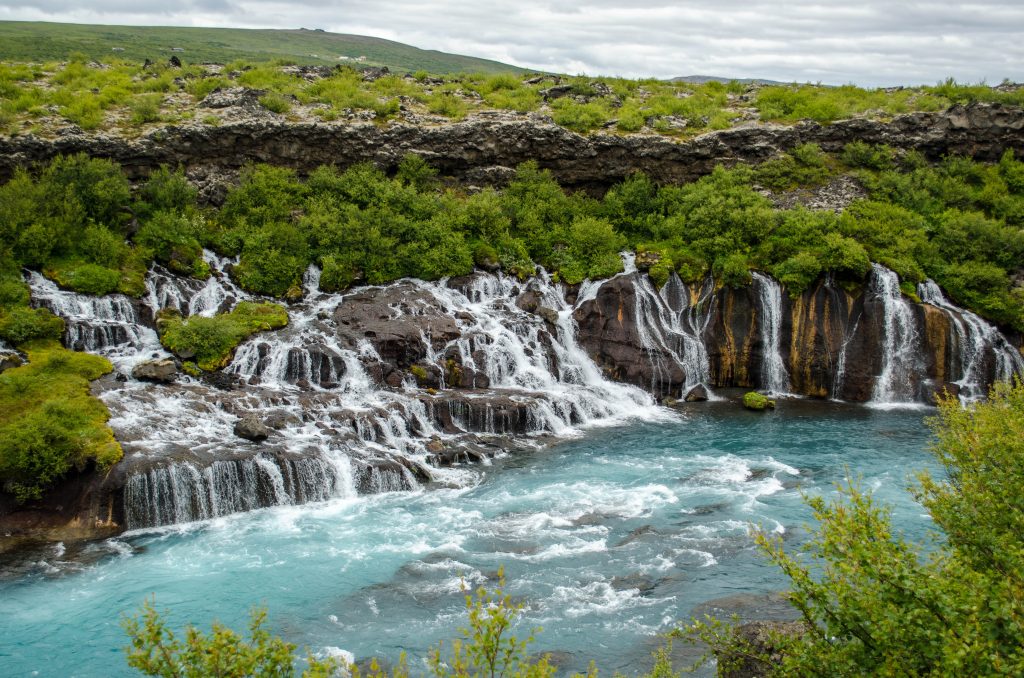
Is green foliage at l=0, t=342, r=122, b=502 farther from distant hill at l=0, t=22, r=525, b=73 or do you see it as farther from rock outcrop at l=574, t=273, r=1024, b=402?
distant hill at l=0, t=22, r=525, b=73

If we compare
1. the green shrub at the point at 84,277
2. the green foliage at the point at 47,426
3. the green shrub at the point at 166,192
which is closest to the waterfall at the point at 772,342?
the green foliage at the point at 47,426

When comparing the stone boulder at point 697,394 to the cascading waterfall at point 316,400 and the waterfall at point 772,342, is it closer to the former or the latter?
the cascading waterfall at point 316,400

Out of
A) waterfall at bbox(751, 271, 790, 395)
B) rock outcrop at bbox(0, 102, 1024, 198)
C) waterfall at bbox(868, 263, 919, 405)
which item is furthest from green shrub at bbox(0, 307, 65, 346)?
waterfall at bbox(868, 263, 919, 405)

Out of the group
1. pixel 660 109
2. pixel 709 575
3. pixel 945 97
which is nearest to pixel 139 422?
pixel 709 575

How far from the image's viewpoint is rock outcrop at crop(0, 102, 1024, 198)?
151ft

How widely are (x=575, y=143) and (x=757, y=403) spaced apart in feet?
69.4

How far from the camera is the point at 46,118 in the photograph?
42.1 metres

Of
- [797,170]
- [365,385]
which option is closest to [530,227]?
[365,385]

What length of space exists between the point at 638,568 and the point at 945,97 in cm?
4653

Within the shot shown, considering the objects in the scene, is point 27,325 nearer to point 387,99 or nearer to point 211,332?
point 211,332

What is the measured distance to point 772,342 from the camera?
127 feet

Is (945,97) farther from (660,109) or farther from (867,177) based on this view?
(660,109)

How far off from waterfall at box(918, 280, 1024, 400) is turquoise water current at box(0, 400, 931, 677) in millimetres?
7947

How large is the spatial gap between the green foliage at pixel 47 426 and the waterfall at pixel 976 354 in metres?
36.6
